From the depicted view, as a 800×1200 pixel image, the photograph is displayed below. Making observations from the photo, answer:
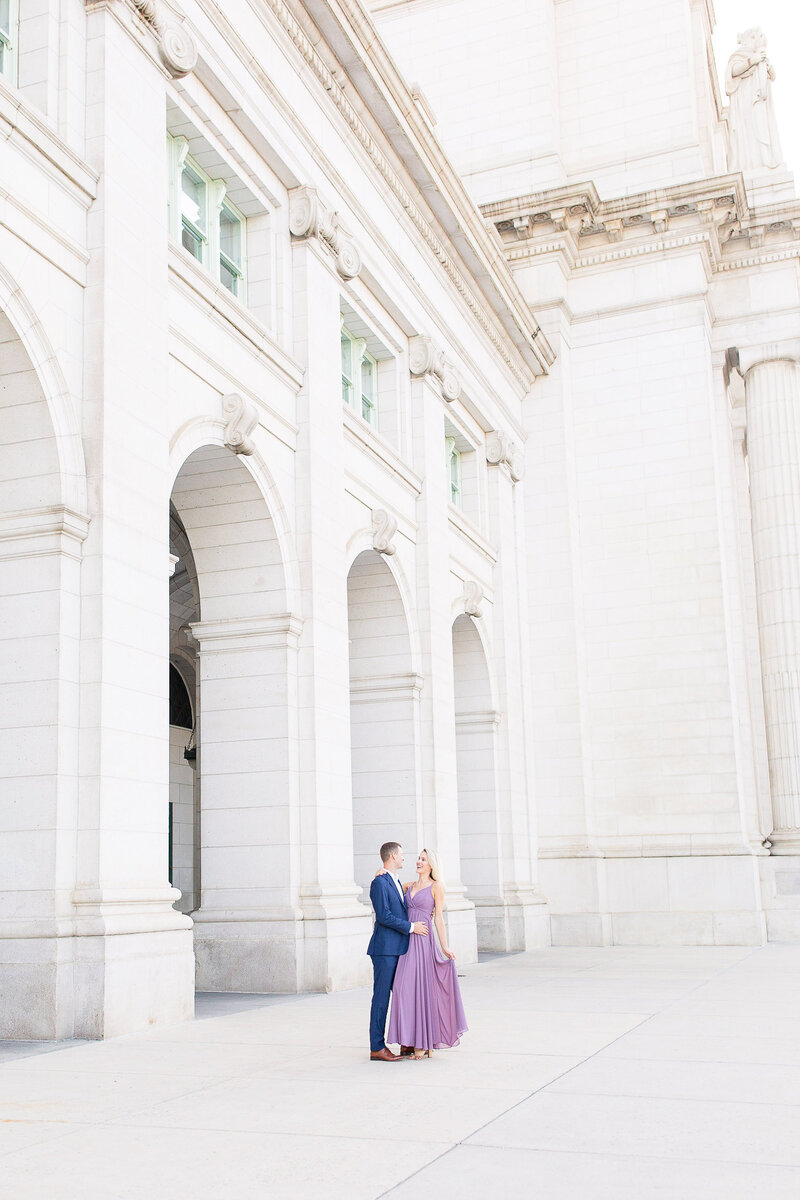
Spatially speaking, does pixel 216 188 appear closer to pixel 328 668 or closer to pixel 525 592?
pixel 328 668

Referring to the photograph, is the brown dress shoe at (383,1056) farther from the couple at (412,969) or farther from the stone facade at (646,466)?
the stone facade at (646,466)

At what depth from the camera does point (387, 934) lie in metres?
10.6

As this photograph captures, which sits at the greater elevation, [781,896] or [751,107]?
[751,107]

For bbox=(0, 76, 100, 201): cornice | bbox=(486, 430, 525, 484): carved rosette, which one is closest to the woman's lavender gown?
bbox=(0, 76, 100, 201): cornice

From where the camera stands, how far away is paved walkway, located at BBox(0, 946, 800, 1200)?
6145 mm

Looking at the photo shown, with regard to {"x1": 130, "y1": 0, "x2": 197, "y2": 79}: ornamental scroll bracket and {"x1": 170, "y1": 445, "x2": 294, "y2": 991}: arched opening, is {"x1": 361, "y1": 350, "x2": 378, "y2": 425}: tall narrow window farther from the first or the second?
{"x1": 130, "y1": 0, "x2": 197, "y2": 79}: ornamental scroll bracket

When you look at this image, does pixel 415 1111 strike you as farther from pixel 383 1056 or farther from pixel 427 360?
pixel 427 360

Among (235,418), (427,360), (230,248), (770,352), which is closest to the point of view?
(235,418)

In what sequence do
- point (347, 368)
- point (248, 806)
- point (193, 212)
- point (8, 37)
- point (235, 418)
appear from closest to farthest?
point (8, 37) < point (235, 418) < point (248, 806) < point (193, 212) < point (347, 368)

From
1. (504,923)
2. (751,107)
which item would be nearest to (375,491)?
(504,923)

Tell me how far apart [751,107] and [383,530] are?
894 inches

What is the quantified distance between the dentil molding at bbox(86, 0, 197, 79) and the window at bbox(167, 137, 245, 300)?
1402 mm

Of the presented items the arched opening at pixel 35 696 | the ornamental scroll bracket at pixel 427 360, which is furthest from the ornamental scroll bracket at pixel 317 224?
the arched opening at pixel 35 696

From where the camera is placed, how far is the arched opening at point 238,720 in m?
16.4
